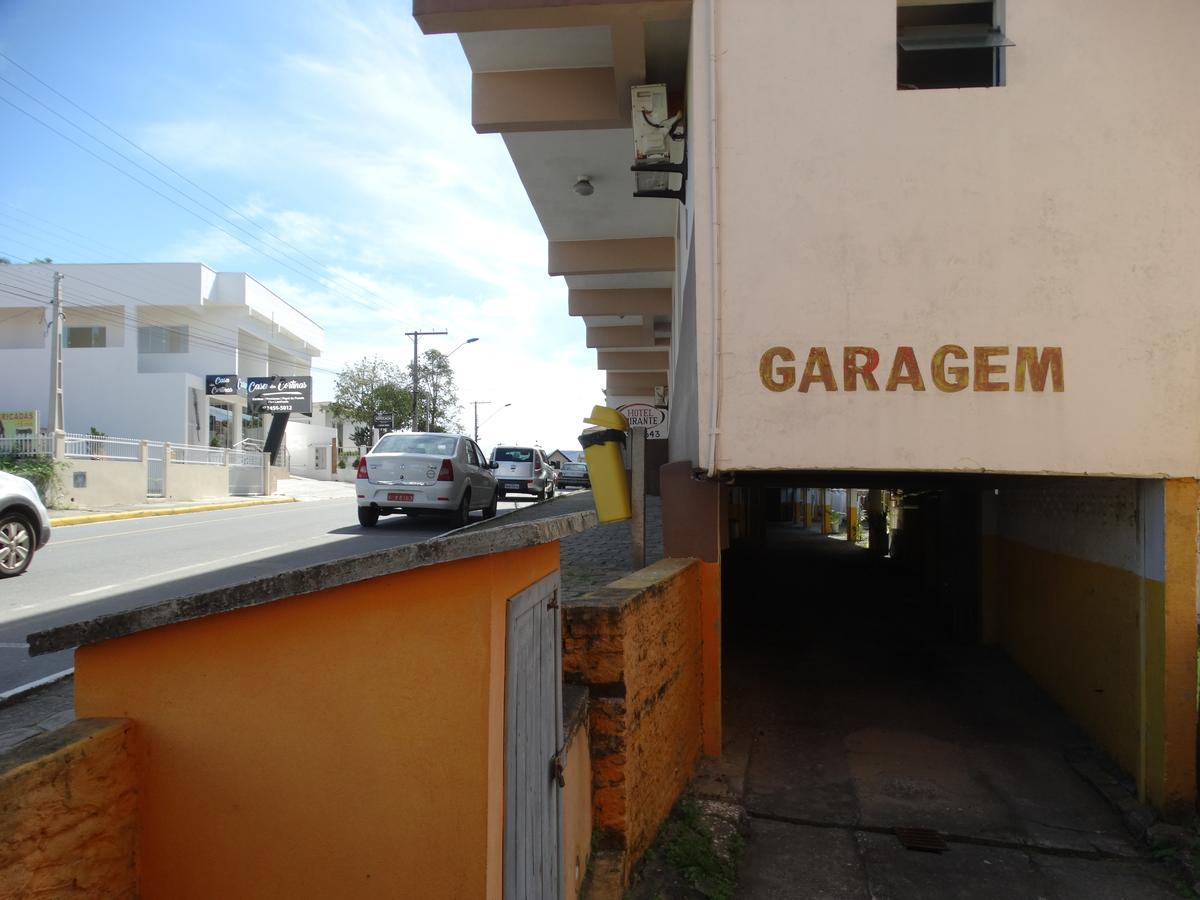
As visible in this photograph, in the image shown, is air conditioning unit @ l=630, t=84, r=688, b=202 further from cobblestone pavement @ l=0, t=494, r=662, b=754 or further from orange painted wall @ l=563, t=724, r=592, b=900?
orange painted wall @ l=563, t=724, r=592, b=900

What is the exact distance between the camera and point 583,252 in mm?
12906

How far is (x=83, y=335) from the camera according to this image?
35062 mm

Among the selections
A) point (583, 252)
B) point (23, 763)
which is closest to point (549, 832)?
point (23, 763)

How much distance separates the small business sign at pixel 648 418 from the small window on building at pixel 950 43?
7627mm

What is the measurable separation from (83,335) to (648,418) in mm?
29642

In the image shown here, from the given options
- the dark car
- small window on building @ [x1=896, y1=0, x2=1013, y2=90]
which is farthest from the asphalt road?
the dark car

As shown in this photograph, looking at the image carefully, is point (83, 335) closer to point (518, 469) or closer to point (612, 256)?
point (518, 469)

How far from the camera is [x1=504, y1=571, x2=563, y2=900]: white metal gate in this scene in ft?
8.59

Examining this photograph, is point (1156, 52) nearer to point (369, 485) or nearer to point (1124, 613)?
point (1124, 613)

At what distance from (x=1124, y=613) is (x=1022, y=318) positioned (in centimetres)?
227

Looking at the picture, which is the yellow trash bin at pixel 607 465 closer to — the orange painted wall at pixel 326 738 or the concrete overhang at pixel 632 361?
the orange painted wall at pixel 326 738

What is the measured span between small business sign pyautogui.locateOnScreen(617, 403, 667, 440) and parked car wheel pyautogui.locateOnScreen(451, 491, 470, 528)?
9.73ft

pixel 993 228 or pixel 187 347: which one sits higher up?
pixel 187 347

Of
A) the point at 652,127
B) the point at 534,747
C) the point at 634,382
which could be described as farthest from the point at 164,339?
the point at 534,747
